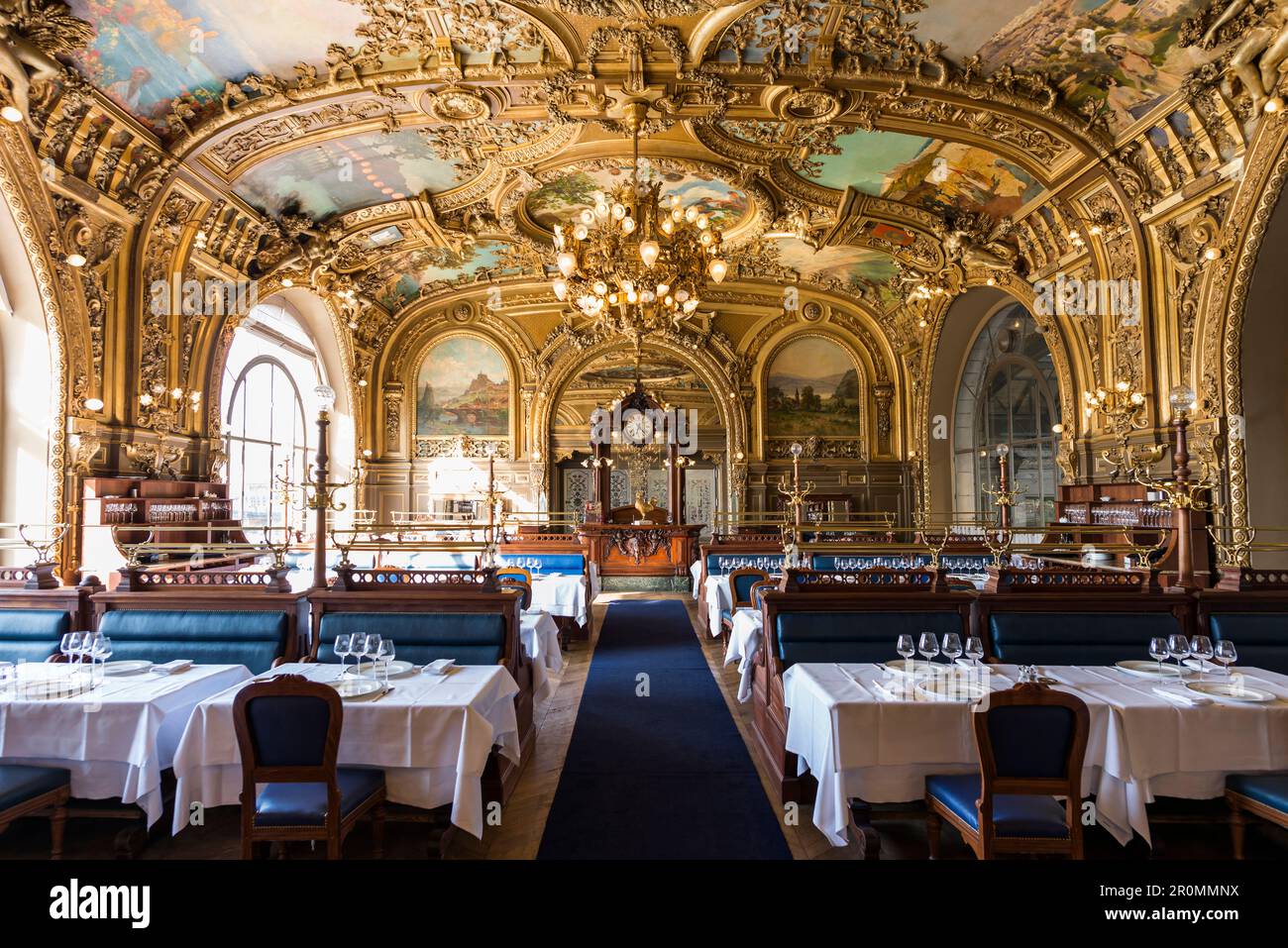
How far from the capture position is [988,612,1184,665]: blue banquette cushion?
4.48 metres

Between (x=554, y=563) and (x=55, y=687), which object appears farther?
(x=554, y=563)

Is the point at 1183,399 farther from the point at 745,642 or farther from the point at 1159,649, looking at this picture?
the point at 745,642

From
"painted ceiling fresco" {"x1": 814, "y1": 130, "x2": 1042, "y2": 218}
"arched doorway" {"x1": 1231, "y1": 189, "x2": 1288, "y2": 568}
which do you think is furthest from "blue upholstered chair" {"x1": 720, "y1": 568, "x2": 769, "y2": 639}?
"painted ceiling fresco" {"x1": 814, "y1": 130, "x2": 1042, "y2": 218}

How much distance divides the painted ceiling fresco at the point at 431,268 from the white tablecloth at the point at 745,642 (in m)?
10.6

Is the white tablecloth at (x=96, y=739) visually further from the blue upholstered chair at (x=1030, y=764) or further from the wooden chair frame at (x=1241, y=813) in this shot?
the wooden chair frame at (x=1241, y=813)

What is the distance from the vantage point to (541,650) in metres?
5.97

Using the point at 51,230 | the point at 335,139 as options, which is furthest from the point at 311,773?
the point at 335,139

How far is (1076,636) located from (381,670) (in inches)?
179

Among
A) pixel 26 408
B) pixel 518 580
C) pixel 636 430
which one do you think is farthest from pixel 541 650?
pixel 636 430

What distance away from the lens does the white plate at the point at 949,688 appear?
127 inches

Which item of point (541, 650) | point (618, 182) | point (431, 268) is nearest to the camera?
point (541, 650)

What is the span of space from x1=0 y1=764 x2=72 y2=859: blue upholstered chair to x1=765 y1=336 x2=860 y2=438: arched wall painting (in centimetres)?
1626

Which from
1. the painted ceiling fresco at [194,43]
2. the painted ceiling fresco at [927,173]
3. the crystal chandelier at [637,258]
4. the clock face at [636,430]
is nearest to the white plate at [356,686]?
the crystal chandelier at [637,258]

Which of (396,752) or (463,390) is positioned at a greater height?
(463,390)
